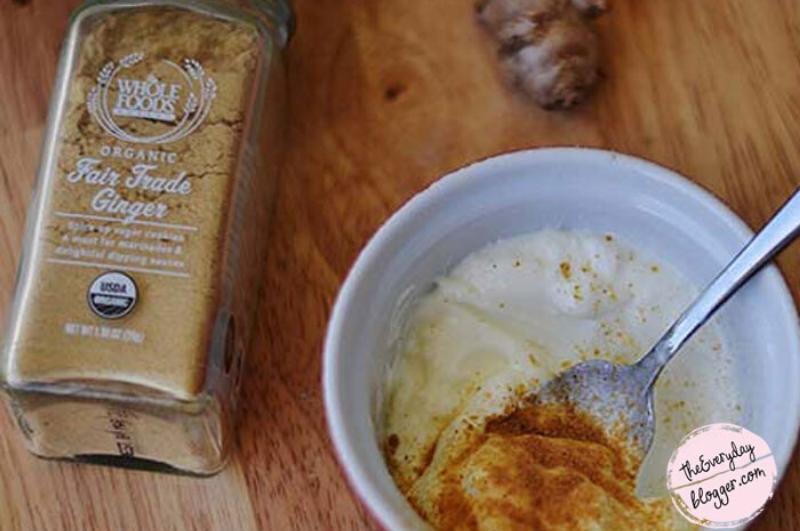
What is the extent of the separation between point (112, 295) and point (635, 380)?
314 millimetres

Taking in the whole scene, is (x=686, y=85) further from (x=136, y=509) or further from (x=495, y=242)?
(x=136, y=509)

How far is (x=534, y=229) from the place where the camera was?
0.85m

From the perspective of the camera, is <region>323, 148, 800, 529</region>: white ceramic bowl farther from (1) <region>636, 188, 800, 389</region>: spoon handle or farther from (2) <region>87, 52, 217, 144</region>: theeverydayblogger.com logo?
(2) <region>87, 52, 217, 144</region>: theeverydayblogger.com logo

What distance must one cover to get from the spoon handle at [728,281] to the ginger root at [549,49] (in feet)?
0.58

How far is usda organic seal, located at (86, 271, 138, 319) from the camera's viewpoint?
777mm

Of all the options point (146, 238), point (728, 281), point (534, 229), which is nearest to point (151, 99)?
point (146, 238)

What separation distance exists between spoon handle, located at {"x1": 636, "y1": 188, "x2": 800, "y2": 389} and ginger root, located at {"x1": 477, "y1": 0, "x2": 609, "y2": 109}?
18cm

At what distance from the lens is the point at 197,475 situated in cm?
83

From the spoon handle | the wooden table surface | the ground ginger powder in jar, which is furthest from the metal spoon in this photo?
the ground ginger powder in jar

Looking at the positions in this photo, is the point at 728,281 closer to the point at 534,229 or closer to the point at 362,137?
the point at 534,229

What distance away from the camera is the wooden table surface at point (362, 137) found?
827 mm

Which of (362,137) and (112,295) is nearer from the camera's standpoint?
(112,295)

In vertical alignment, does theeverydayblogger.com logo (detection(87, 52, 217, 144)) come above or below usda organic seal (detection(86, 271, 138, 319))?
above

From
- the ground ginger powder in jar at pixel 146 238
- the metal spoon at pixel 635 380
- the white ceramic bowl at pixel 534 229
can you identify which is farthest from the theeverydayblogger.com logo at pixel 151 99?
the metal spoon at pixel 635 380
